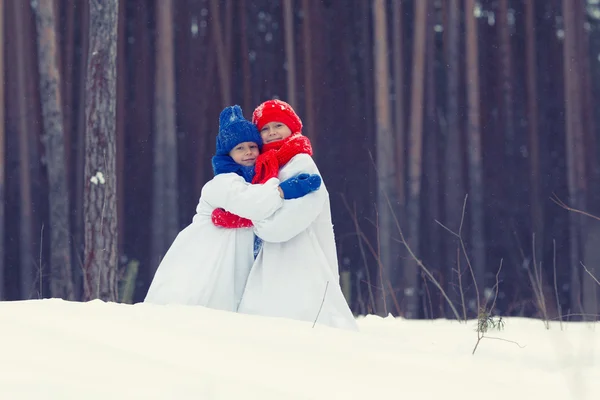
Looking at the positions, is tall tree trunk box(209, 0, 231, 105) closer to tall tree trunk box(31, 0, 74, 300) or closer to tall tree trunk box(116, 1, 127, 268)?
tall tree trunk box(116, 1, 127, 268)

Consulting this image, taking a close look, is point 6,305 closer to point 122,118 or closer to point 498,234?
point 122,118

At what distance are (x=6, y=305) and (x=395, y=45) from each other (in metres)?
6.69

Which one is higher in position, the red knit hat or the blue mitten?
the red knit hat

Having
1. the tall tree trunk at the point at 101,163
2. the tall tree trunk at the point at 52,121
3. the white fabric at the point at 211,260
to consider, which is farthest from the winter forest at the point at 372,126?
the white fabric at the point at 211,260

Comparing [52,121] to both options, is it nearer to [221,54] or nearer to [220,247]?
[221,54]

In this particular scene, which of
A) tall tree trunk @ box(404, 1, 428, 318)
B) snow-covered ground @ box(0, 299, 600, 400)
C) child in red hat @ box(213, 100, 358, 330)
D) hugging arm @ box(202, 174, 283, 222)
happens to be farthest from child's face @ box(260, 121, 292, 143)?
tall tree trunk @ box(404, 1, 428, 318)

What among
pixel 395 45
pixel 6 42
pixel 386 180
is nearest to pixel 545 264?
pixel 386 180

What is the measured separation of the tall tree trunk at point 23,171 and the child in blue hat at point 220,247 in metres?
4.49

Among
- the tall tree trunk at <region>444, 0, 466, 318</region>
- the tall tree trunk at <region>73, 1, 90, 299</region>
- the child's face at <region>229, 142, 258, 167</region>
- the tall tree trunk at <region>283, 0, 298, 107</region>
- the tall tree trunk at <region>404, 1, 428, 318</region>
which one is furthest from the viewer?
the tall tree trunk at <region>283, 0, 298, 107</region>

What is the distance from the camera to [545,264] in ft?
27.3

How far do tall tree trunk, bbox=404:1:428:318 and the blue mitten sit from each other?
460 centimetres

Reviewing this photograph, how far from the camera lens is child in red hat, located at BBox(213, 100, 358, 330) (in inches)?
137

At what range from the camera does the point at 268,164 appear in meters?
3.55

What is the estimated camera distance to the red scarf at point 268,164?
3547 millimetres
